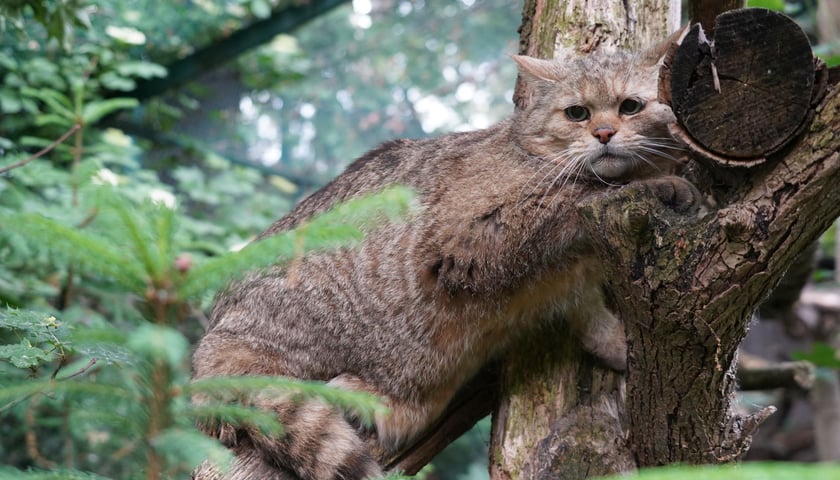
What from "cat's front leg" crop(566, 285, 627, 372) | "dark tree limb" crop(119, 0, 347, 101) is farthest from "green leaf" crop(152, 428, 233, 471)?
"dark tree limb" crop(119, 0, 347, 101)

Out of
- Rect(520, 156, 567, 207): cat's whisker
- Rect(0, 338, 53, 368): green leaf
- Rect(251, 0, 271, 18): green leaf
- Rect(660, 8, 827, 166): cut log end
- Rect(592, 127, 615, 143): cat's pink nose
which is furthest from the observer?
Rect(251, 0, 271, 18): green leaf

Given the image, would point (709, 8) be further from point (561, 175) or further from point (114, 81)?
point (114, 81)

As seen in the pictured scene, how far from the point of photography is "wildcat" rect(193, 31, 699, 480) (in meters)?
2.89

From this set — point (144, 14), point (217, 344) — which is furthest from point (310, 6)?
point (217, 344)

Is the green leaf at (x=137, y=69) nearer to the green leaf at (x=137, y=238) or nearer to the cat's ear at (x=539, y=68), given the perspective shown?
the cat's ear at (x=539, y=68)

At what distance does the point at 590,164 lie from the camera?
2914 millimetres

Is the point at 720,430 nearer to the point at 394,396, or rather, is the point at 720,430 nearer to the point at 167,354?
the point at 394,396

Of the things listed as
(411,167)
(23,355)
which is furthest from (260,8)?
(23,355)

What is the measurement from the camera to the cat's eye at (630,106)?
2934 mm

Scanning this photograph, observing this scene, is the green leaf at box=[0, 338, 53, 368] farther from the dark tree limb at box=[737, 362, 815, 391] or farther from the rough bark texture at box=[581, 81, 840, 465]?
the dark tree limb at box=[737, 362, 815, 391]

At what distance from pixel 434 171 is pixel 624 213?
1.31 metres

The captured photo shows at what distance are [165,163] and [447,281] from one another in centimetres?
385

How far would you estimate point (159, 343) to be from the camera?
1189 millimetres

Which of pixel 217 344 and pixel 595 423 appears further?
pixel 217 344
